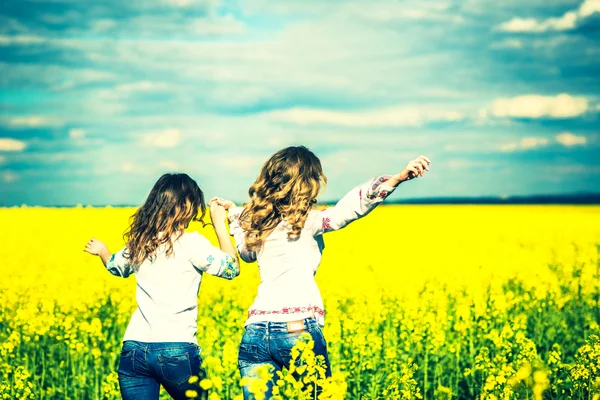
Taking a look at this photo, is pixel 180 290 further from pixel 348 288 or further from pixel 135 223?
pixel 348 288

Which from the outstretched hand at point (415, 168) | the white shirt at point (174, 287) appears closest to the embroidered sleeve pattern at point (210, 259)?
the white shirt at point (174, 287)

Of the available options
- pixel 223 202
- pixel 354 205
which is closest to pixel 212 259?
pixel 223 202

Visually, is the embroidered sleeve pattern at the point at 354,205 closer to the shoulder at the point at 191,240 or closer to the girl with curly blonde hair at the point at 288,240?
the girl with curly blonde hair at the point at 288,240

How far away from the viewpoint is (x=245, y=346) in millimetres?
3590

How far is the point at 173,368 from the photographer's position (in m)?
3.64

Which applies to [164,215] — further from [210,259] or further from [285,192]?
[285,192]

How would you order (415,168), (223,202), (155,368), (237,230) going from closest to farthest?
(415,168)
(155,368)
(237,230)
(223,202)

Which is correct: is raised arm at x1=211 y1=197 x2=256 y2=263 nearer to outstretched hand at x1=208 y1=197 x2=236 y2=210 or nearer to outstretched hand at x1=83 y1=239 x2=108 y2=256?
outstretched hand at x1=208 y1=197 x2=236 y2=210

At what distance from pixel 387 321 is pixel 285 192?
4.65 m

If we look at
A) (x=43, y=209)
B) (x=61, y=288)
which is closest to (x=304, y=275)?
(x=61, y=288)

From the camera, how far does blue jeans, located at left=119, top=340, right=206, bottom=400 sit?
3.64 meters

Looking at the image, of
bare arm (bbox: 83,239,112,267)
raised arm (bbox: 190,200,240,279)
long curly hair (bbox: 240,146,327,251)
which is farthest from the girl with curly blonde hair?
bare arm (bbox: 83,239,112,267)

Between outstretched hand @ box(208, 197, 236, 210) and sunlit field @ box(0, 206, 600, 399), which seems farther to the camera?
sunlit field @ box(0, 206, 600, 399)

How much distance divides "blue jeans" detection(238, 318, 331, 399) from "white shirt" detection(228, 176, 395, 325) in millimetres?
44
